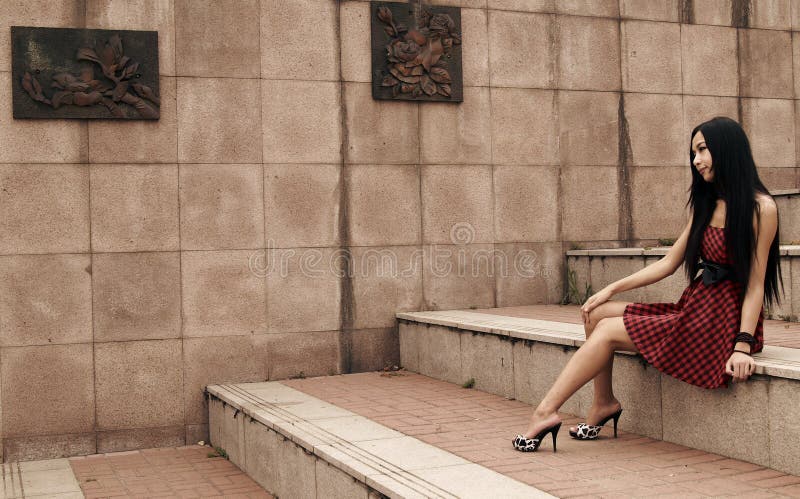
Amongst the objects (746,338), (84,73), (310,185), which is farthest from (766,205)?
(84,73)

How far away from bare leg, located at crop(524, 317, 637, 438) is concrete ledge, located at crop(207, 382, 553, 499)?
540 mm

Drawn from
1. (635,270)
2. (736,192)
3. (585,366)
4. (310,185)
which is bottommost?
(585,366)

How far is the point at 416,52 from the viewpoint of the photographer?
9.13 metres

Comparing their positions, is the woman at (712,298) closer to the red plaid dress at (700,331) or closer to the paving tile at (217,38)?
the red plaid dress at (700,331)

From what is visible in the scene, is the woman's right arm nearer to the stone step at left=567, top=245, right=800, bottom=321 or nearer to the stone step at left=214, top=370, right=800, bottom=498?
the stone step at left=214, top=370, right=800, bottom=498

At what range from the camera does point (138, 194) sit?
8.30 metres

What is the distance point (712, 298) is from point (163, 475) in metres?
4.57

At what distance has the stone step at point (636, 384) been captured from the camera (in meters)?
4.69

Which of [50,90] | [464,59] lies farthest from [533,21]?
[50,90]

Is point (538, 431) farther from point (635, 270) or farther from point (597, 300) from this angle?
point (635, 270)

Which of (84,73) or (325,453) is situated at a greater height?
(84,73)

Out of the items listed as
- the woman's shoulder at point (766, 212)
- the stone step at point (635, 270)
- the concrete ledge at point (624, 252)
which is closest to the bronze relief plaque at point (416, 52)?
the concrete ledge at point (624, 252)

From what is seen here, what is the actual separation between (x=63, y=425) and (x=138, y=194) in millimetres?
2150

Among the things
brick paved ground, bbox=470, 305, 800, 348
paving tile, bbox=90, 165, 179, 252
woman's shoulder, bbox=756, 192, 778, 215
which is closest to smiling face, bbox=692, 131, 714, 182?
woman's shoulder, bbox=756, 192, 778, 215
